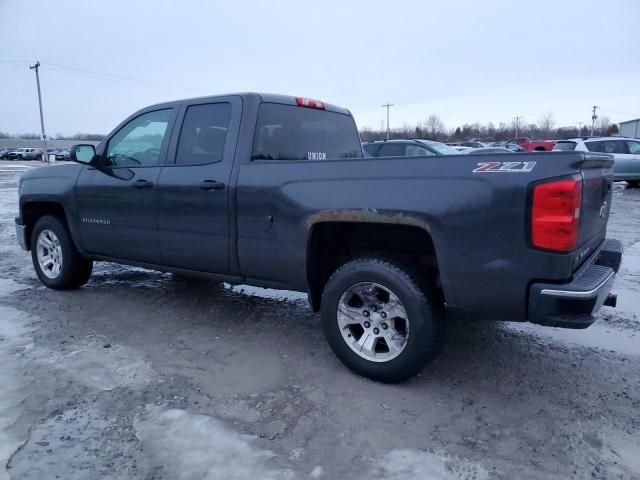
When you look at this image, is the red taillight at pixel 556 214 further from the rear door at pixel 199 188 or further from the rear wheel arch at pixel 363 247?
the rear door at pixel 199 188

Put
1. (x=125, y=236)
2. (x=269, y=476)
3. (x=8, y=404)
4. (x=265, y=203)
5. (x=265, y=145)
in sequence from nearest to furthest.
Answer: (x=269, y=476), (x=8, y=404), (x=265, y=203), (x=265, y=145), (x=125, y=236)

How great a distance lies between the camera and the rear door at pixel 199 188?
151 inches

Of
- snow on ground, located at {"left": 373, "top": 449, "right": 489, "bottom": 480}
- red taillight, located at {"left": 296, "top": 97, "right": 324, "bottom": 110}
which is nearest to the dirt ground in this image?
snow on ground, located at {"left": 373, "top": 449, "right": 489, "bottom": 480}

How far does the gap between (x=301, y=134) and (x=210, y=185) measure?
94cm

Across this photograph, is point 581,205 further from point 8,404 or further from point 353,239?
point 8,404

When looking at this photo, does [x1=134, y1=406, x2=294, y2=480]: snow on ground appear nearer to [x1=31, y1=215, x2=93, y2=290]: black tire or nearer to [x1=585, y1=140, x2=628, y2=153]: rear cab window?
[x1=31, y1=215, x2=93, y2=290]: black tire

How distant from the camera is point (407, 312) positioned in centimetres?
302

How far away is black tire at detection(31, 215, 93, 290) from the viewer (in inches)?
203

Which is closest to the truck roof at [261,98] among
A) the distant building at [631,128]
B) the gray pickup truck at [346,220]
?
the gray pickup truck at [346,220]

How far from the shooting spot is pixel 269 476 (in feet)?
7.66

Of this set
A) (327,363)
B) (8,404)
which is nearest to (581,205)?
(327,363)

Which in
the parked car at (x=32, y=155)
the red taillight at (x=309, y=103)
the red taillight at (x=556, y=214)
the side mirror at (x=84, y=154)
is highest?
the parked car at (x=32, y=155)

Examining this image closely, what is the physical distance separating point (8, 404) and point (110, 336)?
1134mm

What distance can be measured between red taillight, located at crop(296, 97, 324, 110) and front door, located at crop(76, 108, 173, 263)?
1153 millimetres
